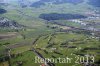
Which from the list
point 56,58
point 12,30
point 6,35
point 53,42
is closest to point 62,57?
point 56,58

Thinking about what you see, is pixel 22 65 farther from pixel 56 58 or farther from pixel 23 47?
pixel 23 47

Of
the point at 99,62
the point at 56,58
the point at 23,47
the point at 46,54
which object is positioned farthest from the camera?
the point at 23,47

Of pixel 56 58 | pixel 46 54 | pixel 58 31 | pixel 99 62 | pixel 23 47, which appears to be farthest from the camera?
pixel 58 31

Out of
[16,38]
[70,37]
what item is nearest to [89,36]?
[70,37]

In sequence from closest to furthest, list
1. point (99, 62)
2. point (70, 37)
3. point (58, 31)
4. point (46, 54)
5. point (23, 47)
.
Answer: point (99, 62) < point (46, 54) < point (23, 47) < point (70, 37) < point (58, 31)

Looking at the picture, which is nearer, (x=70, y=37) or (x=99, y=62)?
(x=99, y=62)

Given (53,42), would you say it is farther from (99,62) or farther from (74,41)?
(99,62)

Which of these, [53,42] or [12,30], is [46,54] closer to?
[53,42]

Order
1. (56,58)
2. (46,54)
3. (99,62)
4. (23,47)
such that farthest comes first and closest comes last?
(23,47) → (46,54) → (56,58) → (99,62)

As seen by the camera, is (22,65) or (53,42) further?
(53,42)
